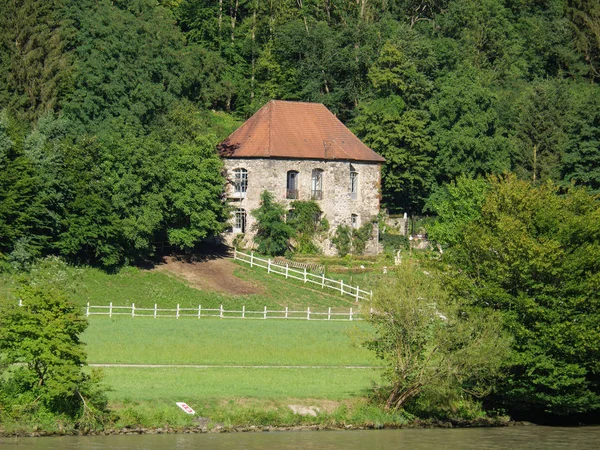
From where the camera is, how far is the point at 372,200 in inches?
3474

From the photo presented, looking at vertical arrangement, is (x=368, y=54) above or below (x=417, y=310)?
above

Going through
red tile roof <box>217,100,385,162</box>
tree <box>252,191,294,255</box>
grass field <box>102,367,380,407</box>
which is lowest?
grass field <box>102,367,380,407</box>

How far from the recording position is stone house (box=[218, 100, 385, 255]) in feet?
277

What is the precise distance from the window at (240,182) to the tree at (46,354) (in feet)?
143

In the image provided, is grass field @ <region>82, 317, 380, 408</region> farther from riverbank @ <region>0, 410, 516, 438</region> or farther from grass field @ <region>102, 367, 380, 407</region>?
riverbank @ <region>0, 410, 516, 438</region>

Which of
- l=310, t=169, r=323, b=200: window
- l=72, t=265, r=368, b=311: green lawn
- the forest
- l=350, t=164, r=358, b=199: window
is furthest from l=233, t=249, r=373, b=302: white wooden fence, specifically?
l=350, t=164, r=358, b=199: window

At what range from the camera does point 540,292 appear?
4644 centimetres

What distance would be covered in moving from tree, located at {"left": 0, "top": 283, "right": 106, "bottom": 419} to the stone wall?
42.2 meters

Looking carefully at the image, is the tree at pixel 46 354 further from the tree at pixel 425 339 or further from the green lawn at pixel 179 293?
the green lawn at pixel 179 293

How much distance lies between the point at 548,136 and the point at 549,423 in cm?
5156

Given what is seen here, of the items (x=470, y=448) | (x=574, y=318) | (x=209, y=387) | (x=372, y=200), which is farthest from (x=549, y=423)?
(x=372, y=200)

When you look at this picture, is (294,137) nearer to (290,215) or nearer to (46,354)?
(290,215)

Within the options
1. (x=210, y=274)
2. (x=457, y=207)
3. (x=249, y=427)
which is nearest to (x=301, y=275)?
(x=210, y=274)

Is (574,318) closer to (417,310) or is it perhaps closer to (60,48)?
(417,310)
